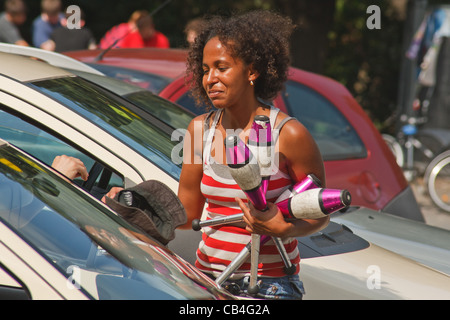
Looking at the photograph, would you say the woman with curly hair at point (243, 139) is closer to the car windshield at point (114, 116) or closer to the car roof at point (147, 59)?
the car windshield at point (114, 116)

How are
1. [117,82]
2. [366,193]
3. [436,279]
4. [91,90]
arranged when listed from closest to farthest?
[436,279] → [91,90] → [117,82] → [366,193]

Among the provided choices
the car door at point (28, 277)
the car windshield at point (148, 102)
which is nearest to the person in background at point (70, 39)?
the car windshield at point (148, 102)

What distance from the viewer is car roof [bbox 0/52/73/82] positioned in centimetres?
287

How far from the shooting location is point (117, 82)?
12.9ft

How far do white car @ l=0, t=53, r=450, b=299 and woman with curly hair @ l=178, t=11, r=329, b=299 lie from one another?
0.29 meters

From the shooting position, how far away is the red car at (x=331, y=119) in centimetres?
462

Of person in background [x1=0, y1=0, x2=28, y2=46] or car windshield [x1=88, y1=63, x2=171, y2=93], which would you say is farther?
person in background [x1=0, y1=0, x2=28, y2=46]

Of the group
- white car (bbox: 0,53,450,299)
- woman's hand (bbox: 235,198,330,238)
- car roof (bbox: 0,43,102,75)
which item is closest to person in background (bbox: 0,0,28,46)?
car roof (bbox: 0,43,102,75)

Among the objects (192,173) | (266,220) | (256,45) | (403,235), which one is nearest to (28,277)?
(266,220)

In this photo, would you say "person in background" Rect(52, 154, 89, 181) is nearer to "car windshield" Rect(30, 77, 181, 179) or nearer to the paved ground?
"car windshield" Rect(30, 77, 181, 179)

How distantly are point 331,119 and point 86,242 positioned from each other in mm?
3479
